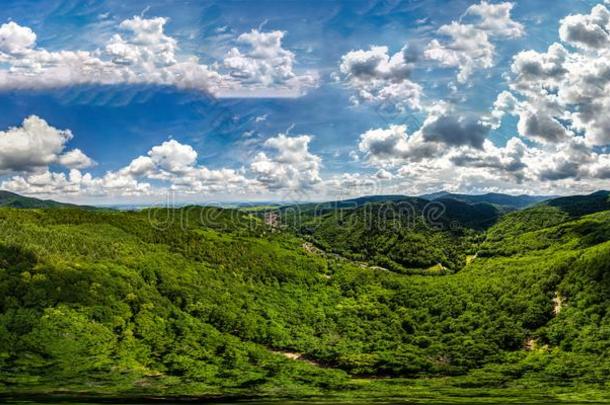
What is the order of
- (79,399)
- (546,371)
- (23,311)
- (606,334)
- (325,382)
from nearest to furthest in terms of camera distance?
1. (79,399)
2. (23,311)
3. (325,382)
4. (546,371)
5. (606,334)

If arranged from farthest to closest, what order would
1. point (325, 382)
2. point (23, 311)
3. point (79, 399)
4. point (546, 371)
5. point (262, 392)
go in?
point (546, 371), point (325, 382), point (23, 311), point (262, 392), point (79, 399)

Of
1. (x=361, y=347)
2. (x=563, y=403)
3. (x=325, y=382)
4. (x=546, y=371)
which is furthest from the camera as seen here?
(x=361, y=347)

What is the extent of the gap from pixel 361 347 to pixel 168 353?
244 ft

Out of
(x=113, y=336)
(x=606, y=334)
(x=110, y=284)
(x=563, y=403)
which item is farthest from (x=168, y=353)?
(x=606, y=334)

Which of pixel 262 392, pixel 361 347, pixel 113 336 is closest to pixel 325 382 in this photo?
pixel 262 392

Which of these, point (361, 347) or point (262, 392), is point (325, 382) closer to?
point (262, 392)

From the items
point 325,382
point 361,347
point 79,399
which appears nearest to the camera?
point 79,399

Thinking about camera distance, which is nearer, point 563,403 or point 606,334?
point 563,403

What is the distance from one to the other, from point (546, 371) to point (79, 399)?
138761 mm

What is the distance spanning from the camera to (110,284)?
6944 inches

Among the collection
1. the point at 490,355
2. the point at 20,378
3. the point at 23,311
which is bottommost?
the point at 490,355

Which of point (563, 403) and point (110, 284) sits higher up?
point (110, 284)

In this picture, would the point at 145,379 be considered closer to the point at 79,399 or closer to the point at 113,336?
the point at 113,336

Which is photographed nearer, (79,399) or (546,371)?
(79,399)
